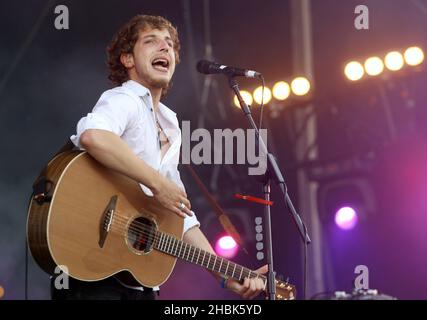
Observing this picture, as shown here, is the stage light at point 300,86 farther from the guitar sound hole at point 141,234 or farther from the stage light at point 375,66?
the guitar sound hole at point 141,234

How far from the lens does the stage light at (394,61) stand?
20.3 feet

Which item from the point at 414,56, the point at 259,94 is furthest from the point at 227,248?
the point at 414,56

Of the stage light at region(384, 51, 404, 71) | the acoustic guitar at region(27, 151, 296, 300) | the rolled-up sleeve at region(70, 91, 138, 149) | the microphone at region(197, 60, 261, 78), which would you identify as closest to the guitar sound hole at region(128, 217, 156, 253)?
the acoustic guitar at region(27, 151, 296, 300)

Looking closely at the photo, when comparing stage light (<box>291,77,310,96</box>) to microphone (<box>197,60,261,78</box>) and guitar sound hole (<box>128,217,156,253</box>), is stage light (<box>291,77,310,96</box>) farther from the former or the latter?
guitar sound hole (<box>128,217,156,253</box>)

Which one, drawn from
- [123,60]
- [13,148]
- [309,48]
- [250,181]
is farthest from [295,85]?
Result: [123,60]

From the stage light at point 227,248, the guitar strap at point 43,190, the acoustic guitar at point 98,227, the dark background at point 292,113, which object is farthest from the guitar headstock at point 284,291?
the stage light at point 227,248

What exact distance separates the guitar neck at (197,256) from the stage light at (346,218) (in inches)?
128

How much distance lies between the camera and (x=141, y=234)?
118 inches

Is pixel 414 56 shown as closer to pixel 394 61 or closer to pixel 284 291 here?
pixel 394 61

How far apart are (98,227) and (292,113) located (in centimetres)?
429

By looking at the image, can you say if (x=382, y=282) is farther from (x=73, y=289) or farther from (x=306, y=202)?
(x=73, y=289)

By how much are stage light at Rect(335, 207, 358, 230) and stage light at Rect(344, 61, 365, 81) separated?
3.99 feet

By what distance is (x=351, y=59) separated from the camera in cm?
648

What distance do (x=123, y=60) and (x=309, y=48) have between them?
12.3 ft
